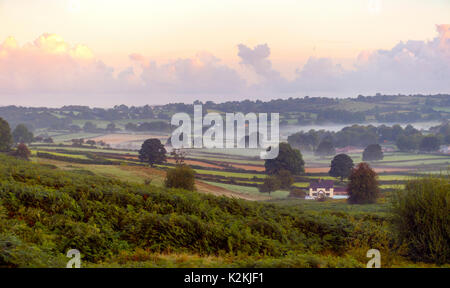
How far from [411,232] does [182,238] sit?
687cm

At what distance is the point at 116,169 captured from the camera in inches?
2195

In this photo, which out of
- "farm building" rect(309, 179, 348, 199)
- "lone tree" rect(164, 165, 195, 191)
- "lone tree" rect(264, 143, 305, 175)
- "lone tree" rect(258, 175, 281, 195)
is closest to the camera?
"lone tree" rect(164, 165, 195, 191)

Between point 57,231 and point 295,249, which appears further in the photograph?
point 295,249

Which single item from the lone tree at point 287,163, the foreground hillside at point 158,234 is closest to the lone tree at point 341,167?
the lone tree at point 287,163

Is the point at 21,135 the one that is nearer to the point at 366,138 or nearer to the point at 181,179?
the point at 181,179

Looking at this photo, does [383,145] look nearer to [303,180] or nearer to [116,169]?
[303,180]

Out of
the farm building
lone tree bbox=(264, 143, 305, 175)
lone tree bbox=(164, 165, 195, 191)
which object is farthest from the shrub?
lone tree bbox=(264, 143, 305, 175)

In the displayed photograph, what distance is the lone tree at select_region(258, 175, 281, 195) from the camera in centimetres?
5973

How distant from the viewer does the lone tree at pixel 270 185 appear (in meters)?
59.7

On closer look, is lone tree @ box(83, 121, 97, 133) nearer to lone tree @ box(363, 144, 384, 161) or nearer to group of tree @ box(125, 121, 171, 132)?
group of tree @ box(125, 121, 171, 132)

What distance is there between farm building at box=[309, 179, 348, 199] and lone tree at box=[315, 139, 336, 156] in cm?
2896

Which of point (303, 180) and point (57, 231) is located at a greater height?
point (57, 231)

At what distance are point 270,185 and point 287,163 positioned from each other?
1123 cm
